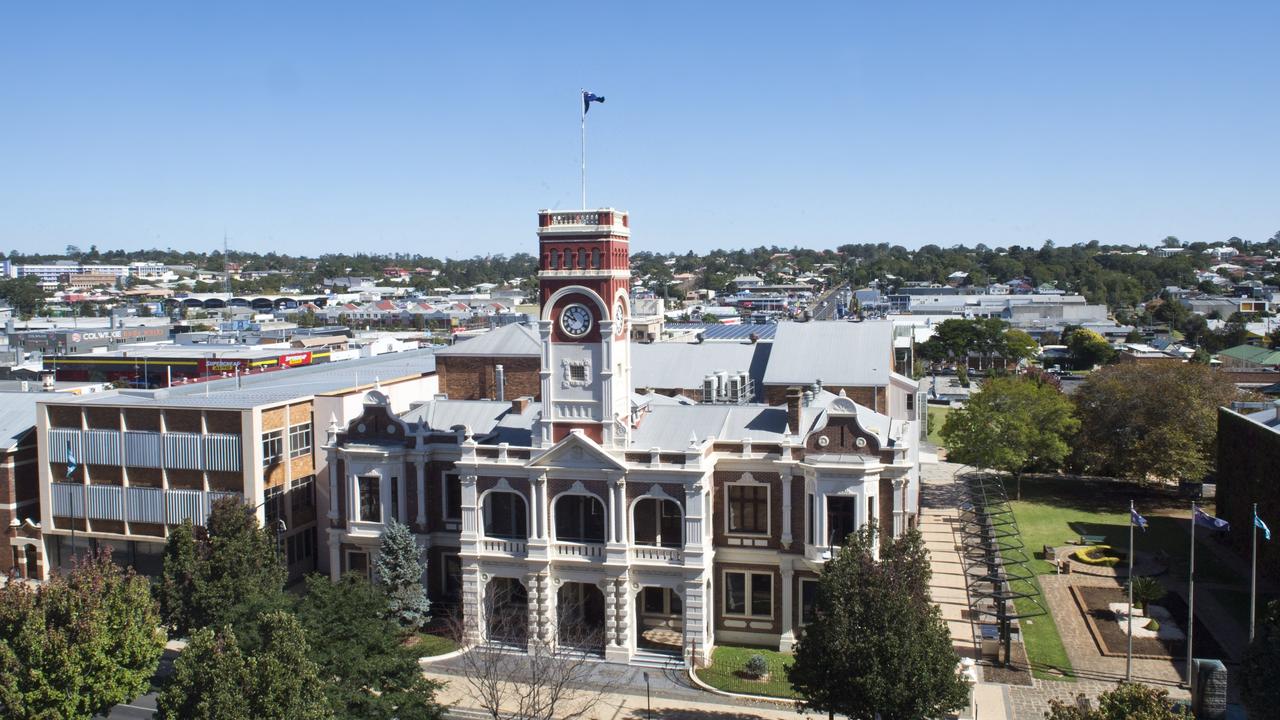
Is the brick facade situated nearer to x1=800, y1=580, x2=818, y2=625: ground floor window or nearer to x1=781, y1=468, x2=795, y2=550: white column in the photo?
x1=781, y1=468, x2=795, y2=550: white column

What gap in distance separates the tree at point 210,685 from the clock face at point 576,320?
19288 millimetres

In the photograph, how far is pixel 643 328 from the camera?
93875 millimetres

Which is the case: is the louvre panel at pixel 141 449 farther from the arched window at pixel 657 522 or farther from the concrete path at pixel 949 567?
the concrete path at pixel 949 567

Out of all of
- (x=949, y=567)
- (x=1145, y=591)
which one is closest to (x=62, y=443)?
(x=949, y=567)

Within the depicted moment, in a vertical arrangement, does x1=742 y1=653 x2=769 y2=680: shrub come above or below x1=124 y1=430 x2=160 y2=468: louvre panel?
below

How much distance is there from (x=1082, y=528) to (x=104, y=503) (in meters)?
54.0

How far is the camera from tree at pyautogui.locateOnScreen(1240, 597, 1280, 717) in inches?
1105

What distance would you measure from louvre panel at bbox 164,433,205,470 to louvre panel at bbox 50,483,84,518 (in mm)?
5519

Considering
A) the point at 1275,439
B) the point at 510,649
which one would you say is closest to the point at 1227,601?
the point at 1275,439

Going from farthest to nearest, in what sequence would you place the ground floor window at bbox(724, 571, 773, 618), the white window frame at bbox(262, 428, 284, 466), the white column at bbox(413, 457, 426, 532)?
the white window frame at bbox(262, 428, 284, 466) → the white column at bbox(413, 457, 426, 532) → the ground floor window at bbox(724, 571, 773, 618)

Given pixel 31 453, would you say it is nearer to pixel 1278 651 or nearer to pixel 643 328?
pixel 643 328

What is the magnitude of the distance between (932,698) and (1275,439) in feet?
100

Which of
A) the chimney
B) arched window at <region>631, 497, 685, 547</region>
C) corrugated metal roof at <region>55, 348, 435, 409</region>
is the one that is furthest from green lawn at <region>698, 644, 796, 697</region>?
corrugated metal roof at <region>55, 348, 435, 409</region>

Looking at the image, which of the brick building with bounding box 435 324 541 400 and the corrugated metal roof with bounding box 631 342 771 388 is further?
the corrugated metal roof with bounding box 631 342 771 388
